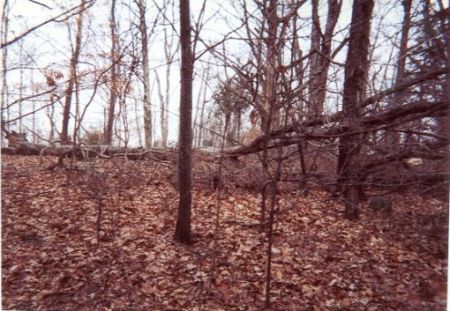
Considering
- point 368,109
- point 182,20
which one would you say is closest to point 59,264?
point 182,20

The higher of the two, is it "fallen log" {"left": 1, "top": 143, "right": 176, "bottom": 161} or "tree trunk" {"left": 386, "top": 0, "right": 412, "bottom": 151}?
"tree trunk" {"left": 386, "top": 0, "right": 412, "bottom": 151}

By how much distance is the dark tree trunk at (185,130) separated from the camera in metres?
3.07

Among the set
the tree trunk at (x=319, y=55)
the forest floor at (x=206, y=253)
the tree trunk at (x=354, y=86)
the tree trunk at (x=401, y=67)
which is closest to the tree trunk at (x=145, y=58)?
the forest floor at (x=206, y=253)

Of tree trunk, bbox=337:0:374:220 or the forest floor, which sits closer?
the forest floor

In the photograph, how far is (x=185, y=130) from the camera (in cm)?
318

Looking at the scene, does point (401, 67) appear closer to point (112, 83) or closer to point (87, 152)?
point (112, 83)

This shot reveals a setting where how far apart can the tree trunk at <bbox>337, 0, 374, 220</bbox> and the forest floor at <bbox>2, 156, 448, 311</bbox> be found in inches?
19.2

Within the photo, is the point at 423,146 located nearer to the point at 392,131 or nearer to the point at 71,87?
→ the point at 392,131

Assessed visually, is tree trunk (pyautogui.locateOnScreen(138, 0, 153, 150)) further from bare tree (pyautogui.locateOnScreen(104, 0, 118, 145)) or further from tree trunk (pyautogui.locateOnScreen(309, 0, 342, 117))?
tree trunk (pyautogui.locateOnScreen(309, 0, 342, 117))

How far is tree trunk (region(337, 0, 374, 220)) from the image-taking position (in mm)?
3242

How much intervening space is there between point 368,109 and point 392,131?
0.31 metres

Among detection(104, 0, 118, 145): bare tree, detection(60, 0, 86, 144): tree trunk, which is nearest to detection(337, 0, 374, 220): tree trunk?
detection(104, 0, 118, 145): bare tree

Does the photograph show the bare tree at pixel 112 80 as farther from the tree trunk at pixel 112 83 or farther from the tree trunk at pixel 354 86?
the tree trunk at pixel 354 86

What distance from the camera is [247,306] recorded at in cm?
263
